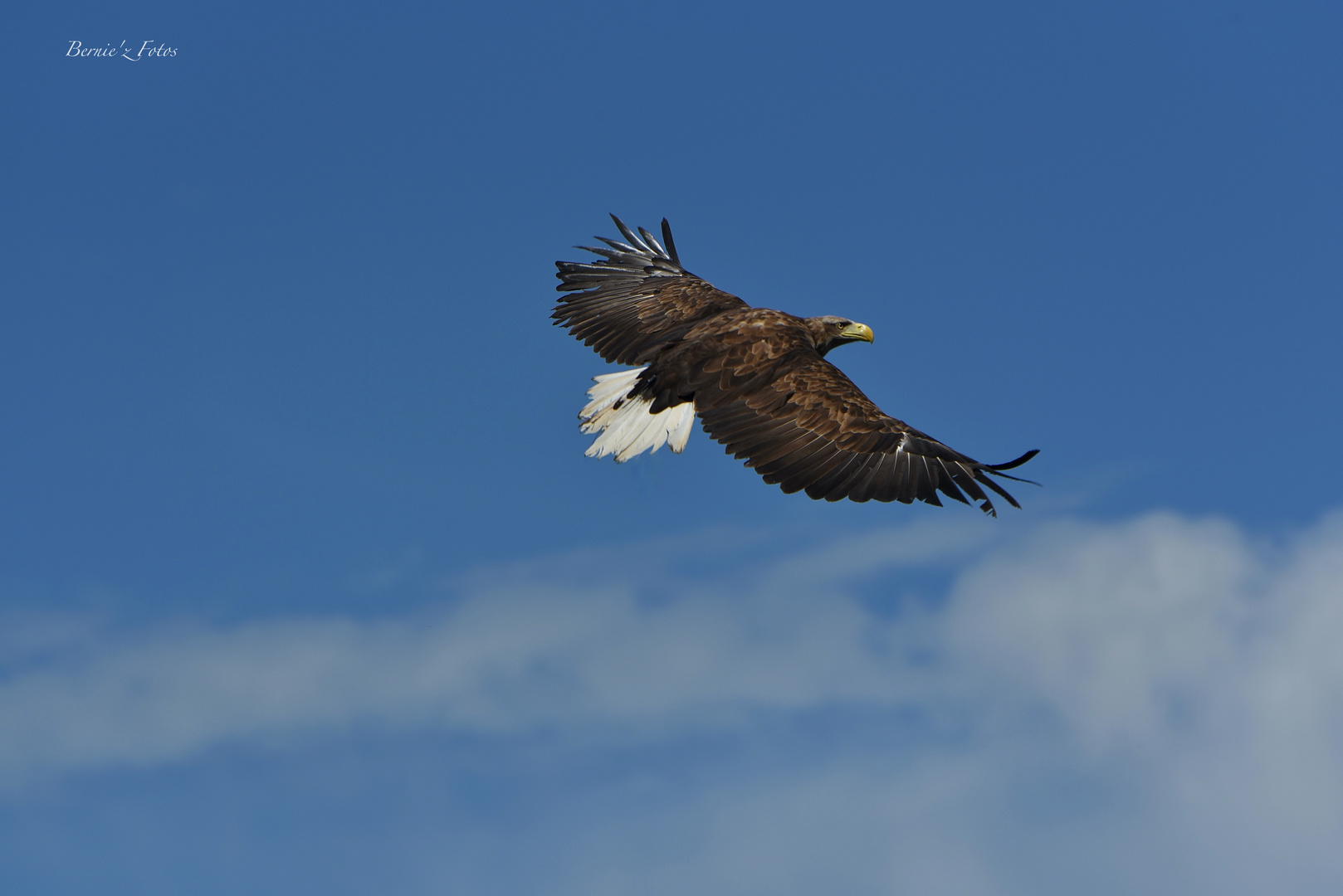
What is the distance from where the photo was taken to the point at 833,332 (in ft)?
48.9

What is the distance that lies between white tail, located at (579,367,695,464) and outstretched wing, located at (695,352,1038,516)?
0.66 metres

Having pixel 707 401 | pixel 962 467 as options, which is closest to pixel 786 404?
pixel 707 401

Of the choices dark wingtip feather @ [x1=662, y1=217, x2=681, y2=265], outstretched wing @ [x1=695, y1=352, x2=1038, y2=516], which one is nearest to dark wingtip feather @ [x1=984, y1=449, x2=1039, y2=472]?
outstretched wing @ [x1=695, y1=352, x2=1038, y2=516]

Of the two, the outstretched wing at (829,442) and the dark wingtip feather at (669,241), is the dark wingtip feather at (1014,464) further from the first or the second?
the dark wingtip feather at (669,241)

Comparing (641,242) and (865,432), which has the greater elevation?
(641,242)

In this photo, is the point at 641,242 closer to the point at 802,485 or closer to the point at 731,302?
the point at 731,302

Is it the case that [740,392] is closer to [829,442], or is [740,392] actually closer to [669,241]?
[829,442]

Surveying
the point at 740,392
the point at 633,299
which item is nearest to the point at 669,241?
the point at 633,299

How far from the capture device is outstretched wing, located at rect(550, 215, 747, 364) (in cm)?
1452

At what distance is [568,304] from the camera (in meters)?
15.4

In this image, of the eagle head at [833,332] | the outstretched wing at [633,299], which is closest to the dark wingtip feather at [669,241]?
the outstretched wing at [633,299]

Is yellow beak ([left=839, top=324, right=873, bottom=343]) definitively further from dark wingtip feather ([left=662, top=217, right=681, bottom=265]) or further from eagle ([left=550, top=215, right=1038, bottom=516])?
dark wingtip feather ([left=662, top=217, right=681, bottom=265])

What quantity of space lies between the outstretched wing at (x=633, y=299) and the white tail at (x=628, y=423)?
0.59 m

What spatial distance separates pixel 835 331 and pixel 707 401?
318cm
